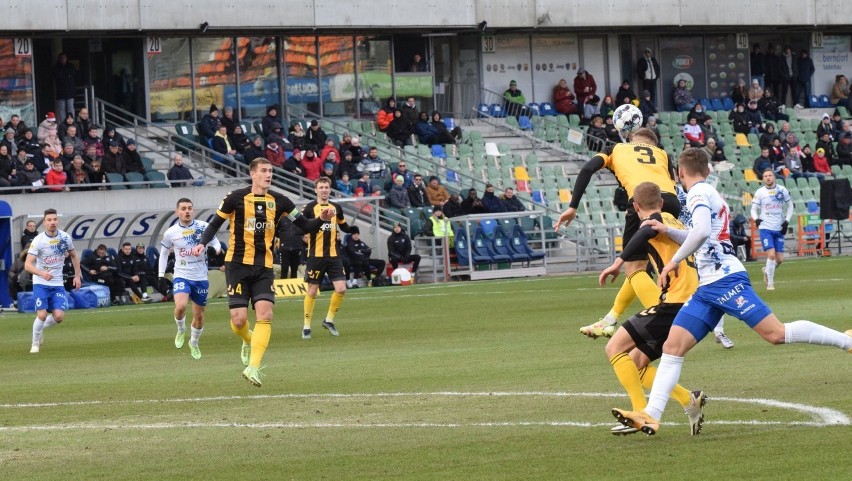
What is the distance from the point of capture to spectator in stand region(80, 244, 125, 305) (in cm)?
3114

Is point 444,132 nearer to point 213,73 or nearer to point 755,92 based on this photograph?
point 213,73

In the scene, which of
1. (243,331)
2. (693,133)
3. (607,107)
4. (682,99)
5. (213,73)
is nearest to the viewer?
(243,331)

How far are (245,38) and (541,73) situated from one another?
1085 centimetres

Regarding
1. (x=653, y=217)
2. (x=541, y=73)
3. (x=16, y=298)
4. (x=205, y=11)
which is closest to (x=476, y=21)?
(x=541, y=73)

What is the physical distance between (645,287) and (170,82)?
30.8 meters

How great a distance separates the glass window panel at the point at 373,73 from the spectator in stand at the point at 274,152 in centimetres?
748

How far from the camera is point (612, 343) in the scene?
9906 mm

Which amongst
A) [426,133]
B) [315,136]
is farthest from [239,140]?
[426,133]

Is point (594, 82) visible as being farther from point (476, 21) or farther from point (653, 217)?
point (653, 217)

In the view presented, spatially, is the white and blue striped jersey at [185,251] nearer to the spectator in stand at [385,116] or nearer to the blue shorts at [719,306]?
the blue shorts at [719,306]

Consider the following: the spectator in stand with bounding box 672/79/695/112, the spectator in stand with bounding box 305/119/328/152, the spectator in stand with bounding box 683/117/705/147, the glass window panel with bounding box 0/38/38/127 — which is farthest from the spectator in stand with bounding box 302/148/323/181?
the spectator in stand with bounding box 672/79/695/112

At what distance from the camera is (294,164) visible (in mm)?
37188

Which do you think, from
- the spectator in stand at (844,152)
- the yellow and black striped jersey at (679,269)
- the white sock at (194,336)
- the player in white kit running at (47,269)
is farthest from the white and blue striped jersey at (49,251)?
the spectator in stand at (844,152)

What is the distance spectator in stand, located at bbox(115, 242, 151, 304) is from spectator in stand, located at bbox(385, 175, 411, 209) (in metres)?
7.72
